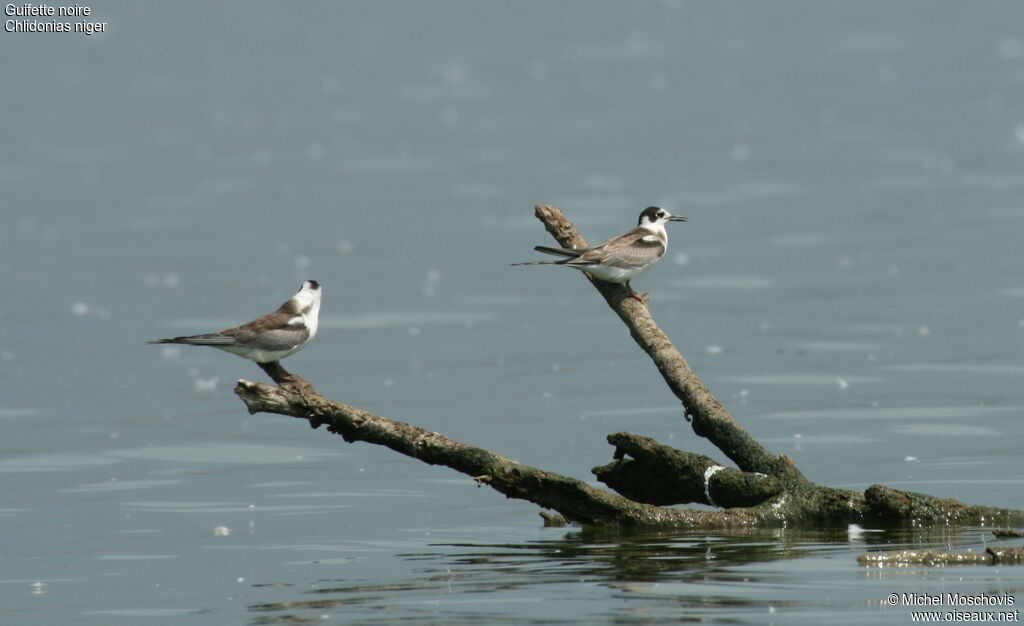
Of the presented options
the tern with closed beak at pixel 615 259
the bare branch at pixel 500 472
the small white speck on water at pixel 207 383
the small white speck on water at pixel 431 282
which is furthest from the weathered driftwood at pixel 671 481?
the small white speck on water at pixel 431 282

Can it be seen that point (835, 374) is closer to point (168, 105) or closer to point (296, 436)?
point (296, 436)

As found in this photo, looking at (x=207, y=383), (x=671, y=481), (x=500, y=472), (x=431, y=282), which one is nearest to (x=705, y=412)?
(x=671, y=481)

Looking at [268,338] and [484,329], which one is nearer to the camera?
[268,338]

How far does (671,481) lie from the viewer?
1408cm

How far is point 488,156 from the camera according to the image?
176 ft

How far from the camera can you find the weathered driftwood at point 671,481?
13383mm

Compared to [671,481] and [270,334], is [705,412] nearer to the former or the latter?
[671,481]

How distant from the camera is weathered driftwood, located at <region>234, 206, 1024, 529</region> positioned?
43.9 ft

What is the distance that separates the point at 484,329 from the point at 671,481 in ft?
43.5

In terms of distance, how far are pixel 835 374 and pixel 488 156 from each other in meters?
31.8

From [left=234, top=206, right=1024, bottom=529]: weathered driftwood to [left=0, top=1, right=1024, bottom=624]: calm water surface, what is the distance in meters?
0.26

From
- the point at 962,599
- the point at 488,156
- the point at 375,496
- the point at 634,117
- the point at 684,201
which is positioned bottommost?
the point at 962,599

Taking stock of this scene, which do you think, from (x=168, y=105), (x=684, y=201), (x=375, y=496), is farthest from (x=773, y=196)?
(x=168, y=105)

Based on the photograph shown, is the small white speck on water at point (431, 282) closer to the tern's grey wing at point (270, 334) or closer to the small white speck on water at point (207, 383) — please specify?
the small white speck on water at point (207, 383)
